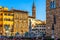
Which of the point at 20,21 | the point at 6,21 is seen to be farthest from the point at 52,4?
the point at 20,21

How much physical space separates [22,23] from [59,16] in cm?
4081

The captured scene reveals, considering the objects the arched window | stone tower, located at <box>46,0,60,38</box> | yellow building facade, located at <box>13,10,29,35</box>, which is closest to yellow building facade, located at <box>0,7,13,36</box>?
yellow building facade, located at <box>13,10,29,35</box>

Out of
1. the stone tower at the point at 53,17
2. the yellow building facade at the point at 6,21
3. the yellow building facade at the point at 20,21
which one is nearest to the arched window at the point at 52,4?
the stone tower at the point at 53,17

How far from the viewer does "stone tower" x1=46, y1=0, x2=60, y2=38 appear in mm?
30133

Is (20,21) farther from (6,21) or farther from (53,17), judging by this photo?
(53,17)

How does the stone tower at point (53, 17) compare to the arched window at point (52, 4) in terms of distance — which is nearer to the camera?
the stone tower at point (53, 17)

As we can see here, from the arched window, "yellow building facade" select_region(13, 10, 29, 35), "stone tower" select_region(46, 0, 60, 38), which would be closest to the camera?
"stone tower" select_region(46, 0, 60, 38)

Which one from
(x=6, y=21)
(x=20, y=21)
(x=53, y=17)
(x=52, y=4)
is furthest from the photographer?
(x=20, y=21)

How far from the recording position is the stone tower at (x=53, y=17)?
30133 mm

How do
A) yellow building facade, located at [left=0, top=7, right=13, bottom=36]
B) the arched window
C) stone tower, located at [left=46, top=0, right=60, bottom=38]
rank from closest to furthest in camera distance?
stone tower, located at [left=46, top=0, right=60, bottom=38], the arched window, yellow building facade, located at [left=0, top=7, right=13, bottom=36]

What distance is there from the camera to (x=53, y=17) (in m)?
31.0

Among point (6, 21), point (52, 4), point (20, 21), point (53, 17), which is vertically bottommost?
point (20, 21)

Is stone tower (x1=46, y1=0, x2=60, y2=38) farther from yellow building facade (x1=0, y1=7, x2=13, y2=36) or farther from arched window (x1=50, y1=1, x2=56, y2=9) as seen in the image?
yellow building facade (x1=0, y1=7, x2=13, y2=36)

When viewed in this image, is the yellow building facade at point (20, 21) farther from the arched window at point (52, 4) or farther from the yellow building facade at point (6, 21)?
the arched window at point (52, 4)
